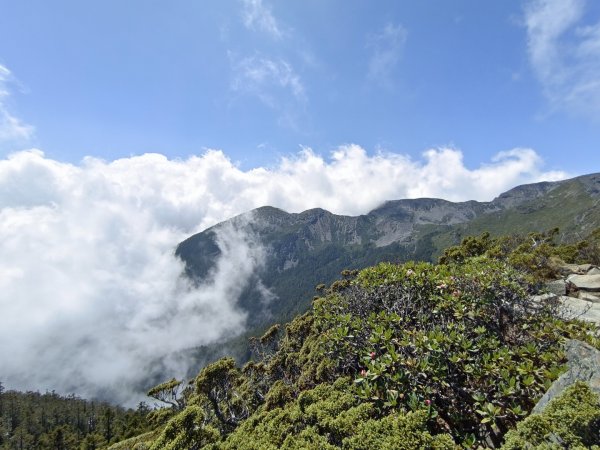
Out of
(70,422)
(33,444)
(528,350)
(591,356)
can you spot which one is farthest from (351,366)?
(70,422)

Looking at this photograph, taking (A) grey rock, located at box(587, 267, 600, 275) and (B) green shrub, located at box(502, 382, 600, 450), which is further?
(A) grey rock, located at box(587, 267, 600, 275)

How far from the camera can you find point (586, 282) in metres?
24.0

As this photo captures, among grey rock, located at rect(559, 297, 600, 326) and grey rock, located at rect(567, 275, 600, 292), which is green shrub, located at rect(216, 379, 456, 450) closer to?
grey rock, located at rect(559, 297, 600, 326)

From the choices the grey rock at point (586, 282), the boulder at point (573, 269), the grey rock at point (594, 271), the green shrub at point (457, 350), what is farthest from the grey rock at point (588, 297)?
the green shrub at point (457, 350)

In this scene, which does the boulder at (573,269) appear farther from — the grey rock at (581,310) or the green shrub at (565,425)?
the green shrub at (565,425)

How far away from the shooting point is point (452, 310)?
46.6 ft

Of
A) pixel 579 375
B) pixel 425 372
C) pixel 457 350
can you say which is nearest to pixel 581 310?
pixel 457 350

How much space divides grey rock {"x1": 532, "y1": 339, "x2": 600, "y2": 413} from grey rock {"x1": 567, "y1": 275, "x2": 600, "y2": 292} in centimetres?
1832

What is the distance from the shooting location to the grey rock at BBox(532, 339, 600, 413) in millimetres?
8281

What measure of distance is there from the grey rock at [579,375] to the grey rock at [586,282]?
721 inches

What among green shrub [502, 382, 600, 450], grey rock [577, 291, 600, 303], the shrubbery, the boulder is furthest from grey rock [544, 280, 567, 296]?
green shrub [502, 382, 600, 450]

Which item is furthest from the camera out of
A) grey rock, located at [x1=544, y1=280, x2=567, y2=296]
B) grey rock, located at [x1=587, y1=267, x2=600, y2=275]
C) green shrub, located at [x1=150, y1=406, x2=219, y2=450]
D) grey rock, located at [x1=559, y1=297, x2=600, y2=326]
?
grey rock, located at [x1=587, y1=267, x2=600, y2=275]

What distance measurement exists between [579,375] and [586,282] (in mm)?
20618

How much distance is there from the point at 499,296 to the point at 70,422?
668ft
